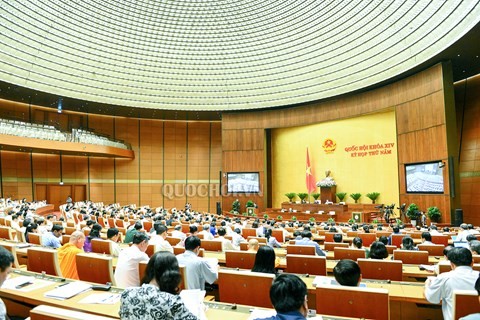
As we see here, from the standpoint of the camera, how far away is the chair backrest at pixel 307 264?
4.21m

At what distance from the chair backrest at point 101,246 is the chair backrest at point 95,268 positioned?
1514mm

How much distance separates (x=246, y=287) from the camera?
10.4 ft

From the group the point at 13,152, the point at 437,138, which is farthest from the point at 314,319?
the point at 13,152

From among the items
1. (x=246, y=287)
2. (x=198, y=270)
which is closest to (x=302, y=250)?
(x=198, y=270)

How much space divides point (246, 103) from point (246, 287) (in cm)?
1934

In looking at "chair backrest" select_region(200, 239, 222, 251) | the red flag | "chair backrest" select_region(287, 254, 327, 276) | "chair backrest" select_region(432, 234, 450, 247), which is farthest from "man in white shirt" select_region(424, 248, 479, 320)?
the red flag

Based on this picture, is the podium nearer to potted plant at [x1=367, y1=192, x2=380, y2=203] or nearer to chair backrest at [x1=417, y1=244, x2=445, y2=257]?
potted plant at [x1=367, y1=192, x2=380, y2=203]

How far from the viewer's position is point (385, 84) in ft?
55.2

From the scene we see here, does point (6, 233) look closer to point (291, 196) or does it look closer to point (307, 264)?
point (307, 264)

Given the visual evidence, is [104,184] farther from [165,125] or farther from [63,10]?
[63,10]

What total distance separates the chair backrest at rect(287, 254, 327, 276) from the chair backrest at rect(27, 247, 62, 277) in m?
2.71

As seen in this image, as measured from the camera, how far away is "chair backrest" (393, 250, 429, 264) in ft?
16.6

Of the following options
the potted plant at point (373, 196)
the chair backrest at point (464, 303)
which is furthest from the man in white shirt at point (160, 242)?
the potted plant at point (373, 196)

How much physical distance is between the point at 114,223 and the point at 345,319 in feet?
30.0
